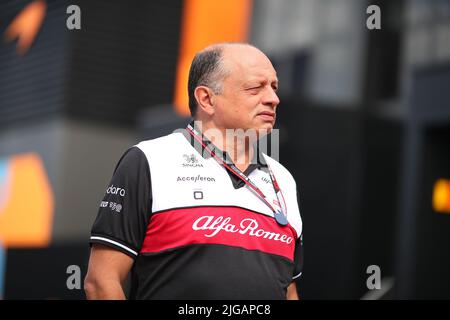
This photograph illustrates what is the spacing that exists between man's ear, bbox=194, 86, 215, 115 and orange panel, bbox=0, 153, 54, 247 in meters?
16.9

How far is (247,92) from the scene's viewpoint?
9.78 feet

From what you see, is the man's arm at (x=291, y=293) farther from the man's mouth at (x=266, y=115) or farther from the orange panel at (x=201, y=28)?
the orange panel at (x=201, y=28)

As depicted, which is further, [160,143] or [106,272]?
[160,143]

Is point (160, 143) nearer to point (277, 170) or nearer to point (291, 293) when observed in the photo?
point (277, 170)

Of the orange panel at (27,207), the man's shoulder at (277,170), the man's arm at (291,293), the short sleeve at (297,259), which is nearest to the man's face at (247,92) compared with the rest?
the man's shoulder at (277,170)

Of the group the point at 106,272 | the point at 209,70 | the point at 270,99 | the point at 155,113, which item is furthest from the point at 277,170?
the point at 155,113

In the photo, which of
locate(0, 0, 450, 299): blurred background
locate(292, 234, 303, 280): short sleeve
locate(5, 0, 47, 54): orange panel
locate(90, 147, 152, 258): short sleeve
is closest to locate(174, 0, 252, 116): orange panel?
locate(0, 0, 450, 299): blurred background

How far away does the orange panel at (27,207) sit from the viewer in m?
19.6

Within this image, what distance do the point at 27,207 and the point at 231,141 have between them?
17642mm

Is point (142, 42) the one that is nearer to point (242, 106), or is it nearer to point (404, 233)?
point (404, 233)

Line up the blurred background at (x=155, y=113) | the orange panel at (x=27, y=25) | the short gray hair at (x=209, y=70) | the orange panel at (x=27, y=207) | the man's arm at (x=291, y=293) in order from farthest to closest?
1. the orange panel at (x=27, y=25)
2. the orange panel at (x=27, y=207)
3. the blurred background at (x=155, y=113)
4. the man's arm at (x=291, y=293)
5. the short gray hair at (x=209, y=70)

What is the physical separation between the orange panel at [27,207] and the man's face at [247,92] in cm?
1696

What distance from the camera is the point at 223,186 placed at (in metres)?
2.90

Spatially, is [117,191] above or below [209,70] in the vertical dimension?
below
